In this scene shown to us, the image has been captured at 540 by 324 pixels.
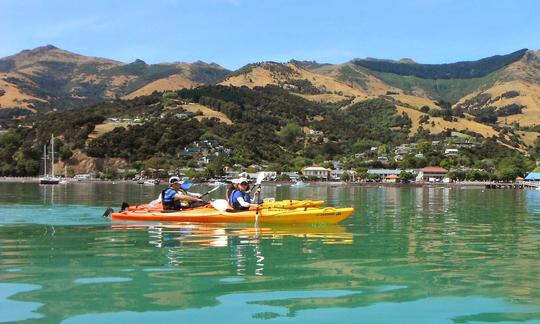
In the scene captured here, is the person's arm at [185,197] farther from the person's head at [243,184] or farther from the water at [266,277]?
the water at [266,277]

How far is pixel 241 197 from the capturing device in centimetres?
2466

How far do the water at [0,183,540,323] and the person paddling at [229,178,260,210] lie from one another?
7.49ft

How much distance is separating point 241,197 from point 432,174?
16098 cm

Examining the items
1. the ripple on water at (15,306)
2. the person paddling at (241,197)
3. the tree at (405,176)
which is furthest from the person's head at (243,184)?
the tree at (405,176)

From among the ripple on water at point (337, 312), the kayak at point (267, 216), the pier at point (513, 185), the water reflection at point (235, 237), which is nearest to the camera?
the ripple on water at point (337, 312)

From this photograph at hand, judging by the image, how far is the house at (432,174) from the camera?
573ft

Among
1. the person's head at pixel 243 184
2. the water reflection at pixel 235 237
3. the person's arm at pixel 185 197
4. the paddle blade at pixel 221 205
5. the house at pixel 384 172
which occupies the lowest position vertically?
the water reflection at pixel 235 237

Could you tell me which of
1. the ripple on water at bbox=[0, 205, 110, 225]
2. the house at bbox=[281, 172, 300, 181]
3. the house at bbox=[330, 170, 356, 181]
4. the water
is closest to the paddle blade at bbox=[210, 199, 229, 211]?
the water

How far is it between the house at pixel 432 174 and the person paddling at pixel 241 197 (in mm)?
Answer: 154345

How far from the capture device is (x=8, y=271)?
13.4 metres

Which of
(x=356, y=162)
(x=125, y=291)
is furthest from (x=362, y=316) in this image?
(x=356, y=162)

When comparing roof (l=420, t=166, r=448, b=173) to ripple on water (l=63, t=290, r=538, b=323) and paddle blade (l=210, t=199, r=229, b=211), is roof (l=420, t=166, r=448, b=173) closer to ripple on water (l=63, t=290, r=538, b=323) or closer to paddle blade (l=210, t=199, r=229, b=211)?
paddle blade (l=210, t=199, r=229, b=211)

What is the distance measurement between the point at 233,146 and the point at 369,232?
568 feet

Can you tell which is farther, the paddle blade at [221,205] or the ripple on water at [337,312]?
the paddle blade at [221,205]
